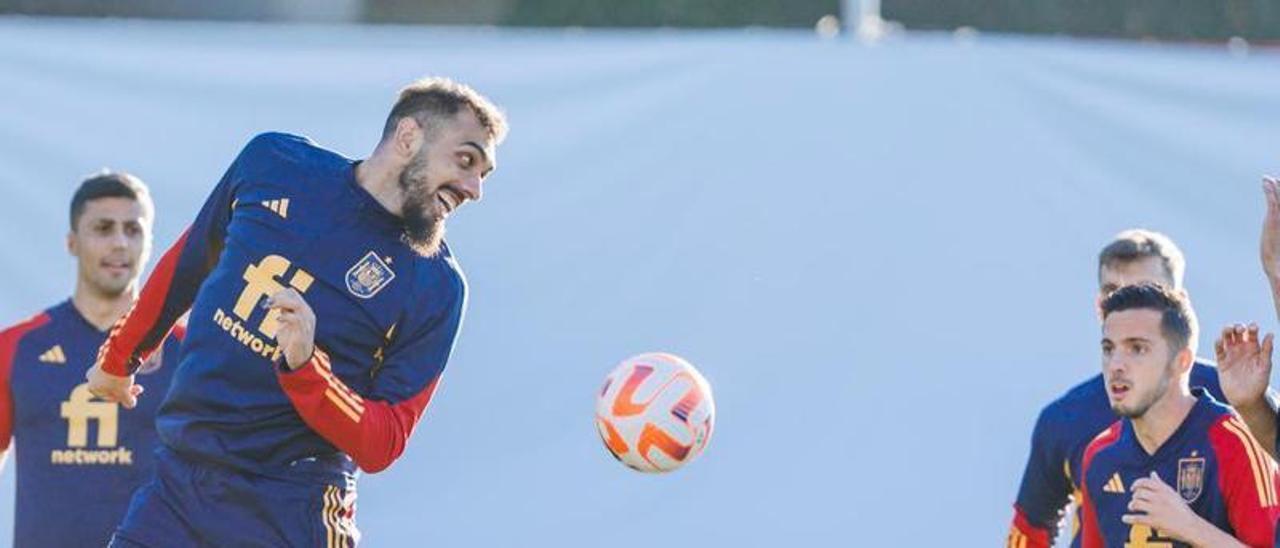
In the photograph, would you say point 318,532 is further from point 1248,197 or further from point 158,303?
point 1248,197

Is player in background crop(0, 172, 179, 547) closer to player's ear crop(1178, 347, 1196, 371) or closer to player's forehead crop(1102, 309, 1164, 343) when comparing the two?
player's forehead crop(1102, 309, 1164, 343)

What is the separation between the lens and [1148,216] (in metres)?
6.75

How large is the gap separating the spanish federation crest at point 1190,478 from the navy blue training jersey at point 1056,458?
0.58m

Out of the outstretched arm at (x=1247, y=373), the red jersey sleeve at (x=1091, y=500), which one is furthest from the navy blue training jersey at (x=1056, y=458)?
the outstretched arm at (x=1247, y=373)

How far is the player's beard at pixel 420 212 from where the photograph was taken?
466 centimetres

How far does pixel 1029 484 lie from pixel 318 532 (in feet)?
6.90

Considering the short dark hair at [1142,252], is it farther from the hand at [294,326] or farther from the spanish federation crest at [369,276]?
the hand at [294,326]

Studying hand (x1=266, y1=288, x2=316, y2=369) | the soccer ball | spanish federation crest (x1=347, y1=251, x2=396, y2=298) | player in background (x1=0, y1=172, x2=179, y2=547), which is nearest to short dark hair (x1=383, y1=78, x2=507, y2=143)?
spanish federation crest (x1=347, y1=251, x2=396, y2=298)

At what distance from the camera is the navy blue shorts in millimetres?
4523

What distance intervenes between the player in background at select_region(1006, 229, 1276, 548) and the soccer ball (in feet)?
3.14

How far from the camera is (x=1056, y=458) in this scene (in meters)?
5.67

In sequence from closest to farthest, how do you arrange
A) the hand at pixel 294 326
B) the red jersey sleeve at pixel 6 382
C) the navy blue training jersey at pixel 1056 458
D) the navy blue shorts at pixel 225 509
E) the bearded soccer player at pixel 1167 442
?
1. the hand at pixel 294 326
2. the navy blue shorts at pixel 225 509
3. the bearded soccer player at pixel 1167 442
4. the navy blue training jersey at pixel 1056 458
5. the red jersey sleeve at pixel 6 382

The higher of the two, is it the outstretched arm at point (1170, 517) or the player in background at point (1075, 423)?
the player in background at point (1075, 423)

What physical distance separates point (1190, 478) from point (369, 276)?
2011mm
